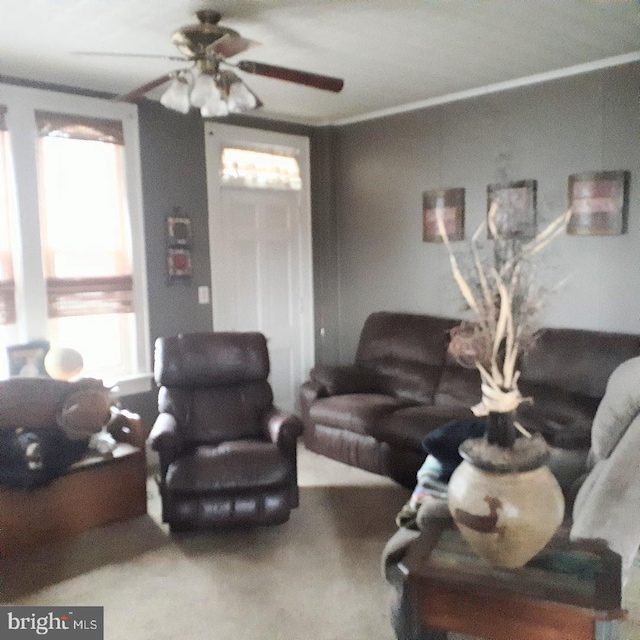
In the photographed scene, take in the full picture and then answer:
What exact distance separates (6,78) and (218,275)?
5.97ft

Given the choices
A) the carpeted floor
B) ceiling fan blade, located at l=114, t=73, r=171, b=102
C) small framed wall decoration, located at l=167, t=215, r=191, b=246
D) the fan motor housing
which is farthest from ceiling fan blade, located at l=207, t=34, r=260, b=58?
the carpeted floor

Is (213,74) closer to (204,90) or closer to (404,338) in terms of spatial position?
(204,90)

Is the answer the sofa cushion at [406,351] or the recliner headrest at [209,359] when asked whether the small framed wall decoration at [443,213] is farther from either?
the recliner headrest at [209,359]

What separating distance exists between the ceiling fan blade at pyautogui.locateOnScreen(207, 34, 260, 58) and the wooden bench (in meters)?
2.04

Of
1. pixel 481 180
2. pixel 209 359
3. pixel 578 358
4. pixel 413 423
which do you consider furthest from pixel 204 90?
pixel 578 358

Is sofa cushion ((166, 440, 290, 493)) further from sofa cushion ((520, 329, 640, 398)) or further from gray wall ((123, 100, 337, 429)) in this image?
sofa cushion ((520, 329, 640, 398))

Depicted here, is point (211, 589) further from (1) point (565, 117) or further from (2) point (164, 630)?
(1) point (565, 117)

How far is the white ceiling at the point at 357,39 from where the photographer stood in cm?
261

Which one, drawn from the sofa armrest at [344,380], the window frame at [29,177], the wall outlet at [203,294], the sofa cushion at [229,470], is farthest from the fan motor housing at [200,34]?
the sofa armrest at [344,380]

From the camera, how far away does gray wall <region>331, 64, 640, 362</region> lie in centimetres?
359

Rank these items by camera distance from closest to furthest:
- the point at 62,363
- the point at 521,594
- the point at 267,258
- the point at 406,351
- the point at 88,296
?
the point at 521,594
the point at 62,363
the point at 88,296
the point at 406,351
the point at 267,258

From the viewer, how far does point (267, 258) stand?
488 centimetres

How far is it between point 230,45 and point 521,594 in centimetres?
211

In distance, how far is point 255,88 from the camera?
3.94 m
